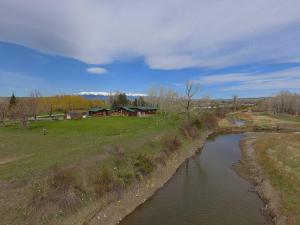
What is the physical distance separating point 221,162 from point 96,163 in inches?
653

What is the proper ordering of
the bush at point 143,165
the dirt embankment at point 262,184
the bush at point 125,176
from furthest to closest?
the bush at point 143,165
the bush at point 125,176
the dirt embankment at point 262,184

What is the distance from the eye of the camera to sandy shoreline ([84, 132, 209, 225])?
47.9ft

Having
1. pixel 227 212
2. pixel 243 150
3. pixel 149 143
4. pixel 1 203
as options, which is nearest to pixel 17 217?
pixel 1 203

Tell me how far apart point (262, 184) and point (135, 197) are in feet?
38.0

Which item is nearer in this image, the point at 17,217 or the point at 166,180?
the point at 17,217

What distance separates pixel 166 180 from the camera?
22.2 metres

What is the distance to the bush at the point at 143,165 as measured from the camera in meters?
21.1

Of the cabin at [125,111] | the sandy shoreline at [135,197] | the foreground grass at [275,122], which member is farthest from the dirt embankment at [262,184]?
the cabin at [125,111]

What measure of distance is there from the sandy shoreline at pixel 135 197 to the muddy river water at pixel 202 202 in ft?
1.61

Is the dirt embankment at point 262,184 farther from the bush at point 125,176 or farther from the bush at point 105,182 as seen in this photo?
the bush at point 105,182

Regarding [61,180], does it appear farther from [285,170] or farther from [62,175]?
[285,170]

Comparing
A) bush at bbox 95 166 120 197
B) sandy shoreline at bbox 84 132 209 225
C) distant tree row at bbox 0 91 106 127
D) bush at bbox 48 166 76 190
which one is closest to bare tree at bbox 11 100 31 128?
distant tree row at bbox 0 91 106 127

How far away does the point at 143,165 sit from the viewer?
21.6 metres

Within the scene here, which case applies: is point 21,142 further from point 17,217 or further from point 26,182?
point 17,217
